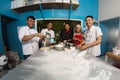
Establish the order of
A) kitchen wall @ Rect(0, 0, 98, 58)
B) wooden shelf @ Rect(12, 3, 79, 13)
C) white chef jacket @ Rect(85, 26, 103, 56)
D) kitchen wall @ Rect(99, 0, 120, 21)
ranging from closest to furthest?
1. white chef jacket @ Rect(85, 26, 103, 56)
2. kitchen wall @ Rect(99, 0, 120, 21)
3. wooden shelf @ Rect(12, 3, 79, 13)
4. kitchen wall @ Rect(0, 0, 98, 58)

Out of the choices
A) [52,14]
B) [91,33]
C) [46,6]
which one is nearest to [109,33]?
[52,14]

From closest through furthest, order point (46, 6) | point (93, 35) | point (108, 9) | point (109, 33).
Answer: point (93, 35) < point (108, 9) < point (109, 33) < point (46, 6)

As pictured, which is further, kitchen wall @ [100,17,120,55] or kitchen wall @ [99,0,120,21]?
kitchen wall @ [100,17,120,55]

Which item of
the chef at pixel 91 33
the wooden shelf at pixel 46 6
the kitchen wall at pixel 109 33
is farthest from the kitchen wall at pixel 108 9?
the chef at pixel 91 33

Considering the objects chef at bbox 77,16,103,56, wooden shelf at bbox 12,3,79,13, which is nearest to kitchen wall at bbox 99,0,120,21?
wooden shelf at bbox 12,3,79,13

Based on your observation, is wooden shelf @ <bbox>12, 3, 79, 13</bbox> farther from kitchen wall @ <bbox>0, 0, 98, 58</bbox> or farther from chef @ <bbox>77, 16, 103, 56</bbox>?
chef @ <bbox>77, 16, 103, 56</bbox>

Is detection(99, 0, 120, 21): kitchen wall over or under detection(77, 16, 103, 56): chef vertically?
over

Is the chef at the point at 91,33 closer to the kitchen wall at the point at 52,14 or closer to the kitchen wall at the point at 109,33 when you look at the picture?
the kitchen wall at the point at 109,33

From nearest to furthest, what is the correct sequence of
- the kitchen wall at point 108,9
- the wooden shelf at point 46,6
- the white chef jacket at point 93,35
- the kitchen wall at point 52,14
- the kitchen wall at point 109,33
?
1. the white chef jacket at point 93,35
2. the kitchen wall at point 108,9
3. the kitchen wall at point 109,33
4. the wooden shelf at point 46,6
5. the kitchen wall at point 52,14

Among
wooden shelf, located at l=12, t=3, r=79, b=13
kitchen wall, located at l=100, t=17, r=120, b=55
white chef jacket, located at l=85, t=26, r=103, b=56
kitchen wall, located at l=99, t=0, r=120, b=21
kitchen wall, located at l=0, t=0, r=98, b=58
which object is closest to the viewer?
white chef jacket, located at l=85, t=26, r=103, b=56

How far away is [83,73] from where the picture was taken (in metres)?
0.81

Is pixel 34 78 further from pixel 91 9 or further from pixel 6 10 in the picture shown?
pixel 91 9

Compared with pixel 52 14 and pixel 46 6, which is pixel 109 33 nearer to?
pixel 52 14

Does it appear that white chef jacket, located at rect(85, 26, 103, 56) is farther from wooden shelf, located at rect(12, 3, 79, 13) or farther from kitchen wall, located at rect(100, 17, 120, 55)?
wooden shelf, located at rect(12, 3, 79, 13)
